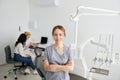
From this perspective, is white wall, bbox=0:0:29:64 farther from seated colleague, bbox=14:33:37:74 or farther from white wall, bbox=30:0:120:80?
seated colleague, bbox=14:33:37:74

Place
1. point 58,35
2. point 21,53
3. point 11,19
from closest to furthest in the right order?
point 58,35, point 21,53, point 11,19

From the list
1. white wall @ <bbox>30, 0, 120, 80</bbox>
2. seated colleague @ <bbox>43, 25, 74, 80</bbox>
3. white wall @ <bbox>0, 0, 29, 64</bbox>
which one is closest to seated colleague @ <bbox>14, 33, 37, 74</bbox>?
white wall @ <bbox>30, 0, 120, 80</bbox>

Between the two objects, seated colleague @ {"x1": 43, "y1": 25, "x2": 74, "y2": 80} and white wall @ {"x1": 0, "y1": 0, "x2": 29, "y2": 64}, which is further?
white wall @ {"x1": 0, "y1": 0, "x2": 29, "y2": 64}

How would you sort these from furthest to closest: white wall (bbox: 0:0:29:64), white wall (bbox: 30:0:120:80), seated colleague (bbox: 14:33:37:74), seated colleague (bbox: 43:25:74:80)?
1. white wall (bbox: 0:0:29:64)
2. seated colleague (bbox: 14:33:37:74)
3. white wall (bbox: 30:0:120:80)
4. seated colleague (bbox: 43:25:74:80)

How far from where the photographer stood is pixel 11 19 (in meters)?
5.01

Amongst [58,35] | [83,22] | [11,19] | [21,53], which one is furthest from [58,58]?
[11,19]

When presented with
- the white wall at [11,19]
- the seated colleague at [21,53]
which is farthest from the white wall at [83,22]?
the seated colleague at [21,53]

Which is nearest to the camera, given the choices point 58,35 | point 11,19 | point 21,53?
point 58,35

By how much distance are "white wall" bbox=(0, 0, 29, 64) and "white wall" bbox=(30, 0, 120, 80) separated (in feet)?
0.90

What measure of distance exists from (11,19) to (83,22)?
217 centimetres

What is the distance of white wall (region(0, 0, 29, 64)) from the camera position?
15.9 feet

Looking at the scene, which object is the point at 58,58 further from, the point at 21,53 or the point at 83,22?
the point at 21,53

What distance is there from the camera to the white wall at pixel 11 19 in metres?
4.84

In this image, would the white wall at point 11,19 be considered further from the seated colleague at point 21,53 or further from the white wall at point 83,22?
the seated colleague at point 21,53
